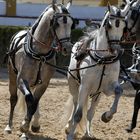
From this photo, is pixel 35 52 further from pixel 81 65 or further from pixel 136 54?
pixel 136 54

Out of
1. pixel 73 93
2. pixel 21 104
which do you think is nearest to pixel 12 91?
pixel 21 104

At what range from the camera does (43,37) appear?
783 centimetres

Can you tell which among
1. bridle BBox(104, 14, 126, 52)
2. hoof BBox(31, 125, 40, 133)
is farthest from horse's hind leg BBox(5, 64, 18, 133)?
bridle BBox(104, 14, 126, 52)

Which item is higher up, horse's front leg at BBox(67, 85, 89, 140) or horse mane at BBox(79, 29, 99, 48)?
horse mane at BBox(79, 29, 99, 48)

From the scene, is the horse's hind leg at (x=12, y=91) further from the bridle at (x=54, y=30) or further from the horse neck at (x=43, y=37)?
the bridle at (x=54, y=30)

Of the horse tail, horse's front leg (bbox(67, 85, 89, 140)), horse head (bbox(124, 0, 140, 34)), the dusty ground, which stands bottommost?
the dusty ground

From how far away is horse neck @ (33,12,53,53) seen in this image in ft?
25.5

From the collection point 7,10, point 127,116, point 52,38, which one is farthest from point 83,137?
point 7,10

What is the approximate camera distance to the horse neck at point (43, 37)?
7.76 m

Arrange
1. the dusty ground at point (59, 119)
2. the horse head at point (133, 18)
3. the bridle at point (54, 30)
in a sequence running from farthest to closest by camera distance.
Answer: the dusty ground at point (59, 119), the horse head at point (133, 18), the bridle at point (54, 30)

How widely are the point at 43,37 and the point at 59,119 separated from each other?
2307 millimetres

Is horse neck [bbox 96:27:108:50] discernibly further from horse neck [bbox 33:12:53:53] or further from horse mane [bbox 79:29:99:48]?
horse neck [bbox 33:12:53:53]

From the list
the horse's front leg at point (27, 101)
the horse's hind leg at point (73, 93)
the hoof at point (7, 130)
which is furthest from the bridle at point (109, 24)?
the hoof at point (7, 130)

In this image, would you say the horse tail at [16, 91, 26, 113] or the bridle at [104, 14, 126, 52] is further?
the horse tail at [16, 91, 26, 113]
